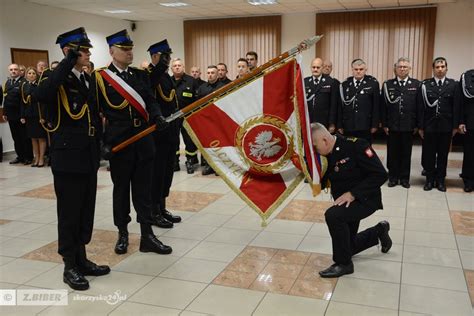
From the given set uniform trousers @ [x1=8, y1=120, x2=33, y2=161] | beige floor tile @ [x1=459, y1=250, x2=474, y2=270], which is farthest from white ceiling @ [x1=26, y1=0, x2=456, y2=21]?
beige floor tile @ [x1=459, y1=250, x2=474, y2=270]

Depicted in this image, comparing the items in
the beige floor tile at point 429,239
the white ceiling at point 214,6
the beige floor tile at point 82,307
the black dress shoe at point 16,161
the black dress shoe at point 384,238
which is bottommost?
the black dress shoe at point 16,161

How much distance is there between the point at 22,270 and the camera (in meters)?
3.23

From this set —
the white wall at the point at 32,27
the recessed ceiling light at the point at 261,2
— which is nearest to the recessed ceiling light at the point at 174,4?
the recessed ceiling light at the point at 261,2

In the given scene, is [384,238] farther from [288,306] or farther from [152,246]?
[152,246]

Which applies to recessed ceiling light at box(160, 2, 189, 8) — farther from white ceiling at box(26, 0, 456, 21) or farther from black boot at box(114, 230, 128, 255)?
black boot at box(114, 230, 128, 255)

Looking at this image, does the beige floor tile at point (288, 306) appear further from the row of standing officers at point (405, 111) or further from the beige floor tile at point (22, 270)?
the row of standing officers at point (405, 111)

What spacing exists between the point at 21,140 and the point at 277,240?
19.0 ft

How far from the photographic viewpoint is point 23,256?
3.50 meters

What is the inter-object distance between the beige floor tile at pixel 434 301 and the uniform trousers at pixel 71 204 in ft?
6.54

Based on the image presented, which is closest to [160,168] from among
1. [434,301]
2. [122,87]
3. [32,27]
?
[122,87]

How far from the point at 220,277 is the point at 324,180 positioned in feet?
3.08

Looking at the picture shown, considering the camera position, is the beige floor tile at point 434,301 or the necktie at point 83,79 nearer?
the beige floor tile at point 434,301

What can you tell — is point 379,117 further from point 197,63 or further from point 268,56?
point 197,63

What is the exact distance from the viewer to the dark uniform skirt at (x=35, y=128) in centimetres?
732
